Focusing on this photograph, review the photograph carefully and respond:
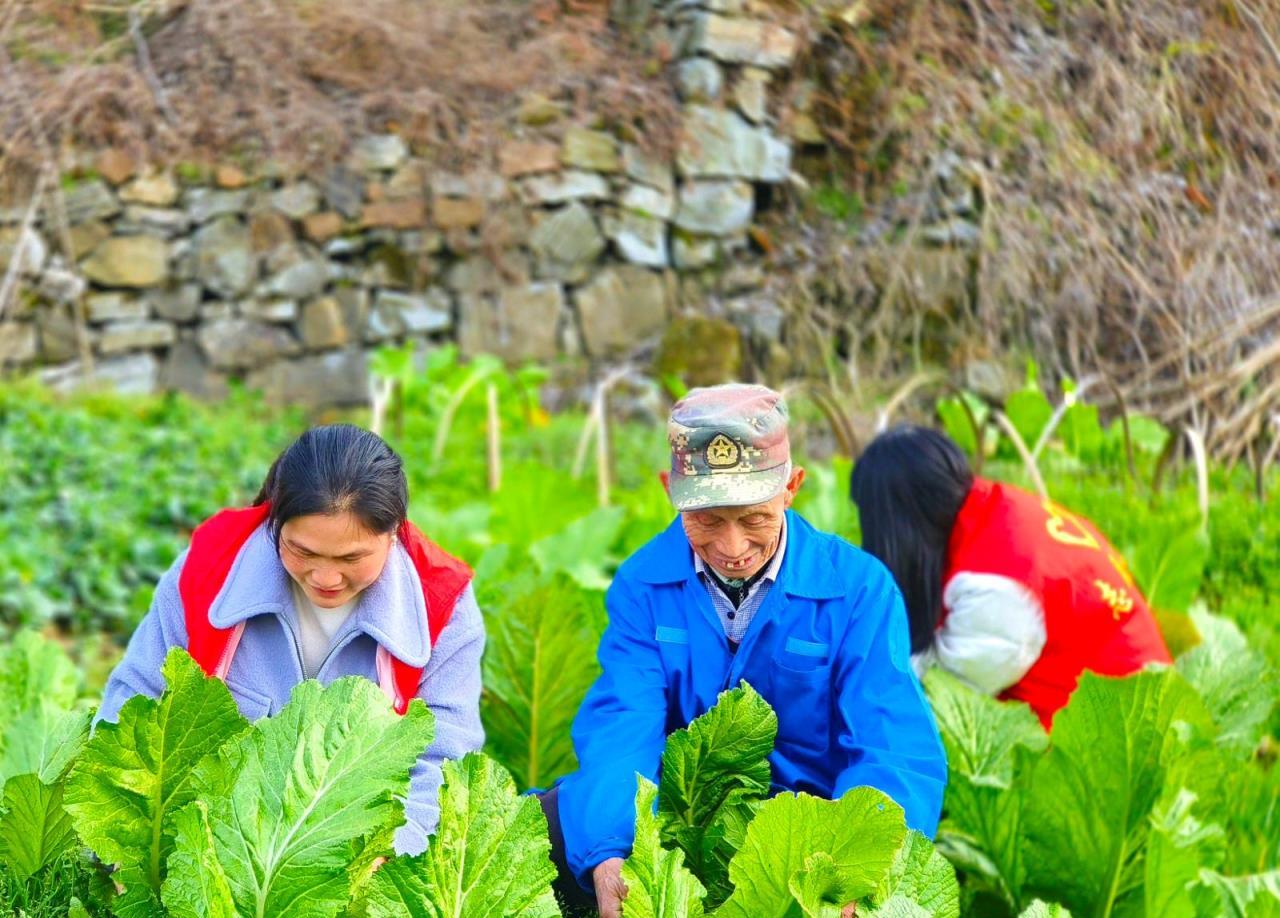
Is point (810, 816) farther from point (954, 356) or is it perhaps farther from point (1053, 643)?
point (954, 356)

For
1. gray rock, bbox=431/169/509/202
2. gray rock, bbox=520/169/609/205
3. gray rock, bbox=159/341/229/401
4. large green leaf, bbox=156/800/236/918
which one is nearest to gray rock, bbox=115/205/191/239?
gray rock, bbox=159/341/229/401

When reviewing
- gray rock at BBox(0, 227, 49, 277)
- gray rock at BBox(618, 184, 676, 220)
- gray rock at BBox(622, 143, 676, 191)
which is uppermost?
gray rock at BBox(622, 143, 676, 191)

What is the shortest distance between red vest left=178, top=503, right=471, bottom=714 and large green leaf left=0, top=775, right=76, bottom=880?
0.25m

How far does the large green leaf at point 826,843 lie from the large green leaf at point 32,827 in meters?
0.85

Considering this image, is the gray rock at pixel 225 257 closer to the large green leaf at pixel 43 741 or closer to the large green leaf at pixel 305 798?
the large green leaf at pixel 43 741

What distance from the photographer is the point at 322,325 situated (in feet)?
27.0

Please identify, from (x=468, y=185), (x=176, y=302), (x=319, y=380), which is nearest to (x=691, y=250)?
(x=468, y=185)

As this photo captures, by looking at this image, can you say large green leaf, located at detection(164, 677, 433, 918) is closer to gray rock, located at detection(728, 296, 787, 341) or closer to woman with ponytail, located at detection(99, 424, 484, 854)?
woman with ponytail, located at detection(99, 424, 484, 854)

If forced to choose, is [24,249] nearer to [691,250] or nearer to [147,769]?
[691,250]

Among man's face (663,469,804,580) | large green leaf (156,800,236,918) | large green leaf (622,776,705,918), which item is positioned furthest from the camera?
man's face (663,469,804,580)

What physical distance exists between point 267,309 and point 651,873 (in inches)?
281

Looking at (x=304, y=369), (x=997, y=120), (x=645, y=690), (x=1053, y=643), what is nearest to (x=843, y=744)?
(x=645, y=690)

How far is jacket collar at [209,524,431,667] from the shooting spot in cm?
181

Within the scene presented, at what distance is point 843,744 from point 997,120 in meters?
5.12
